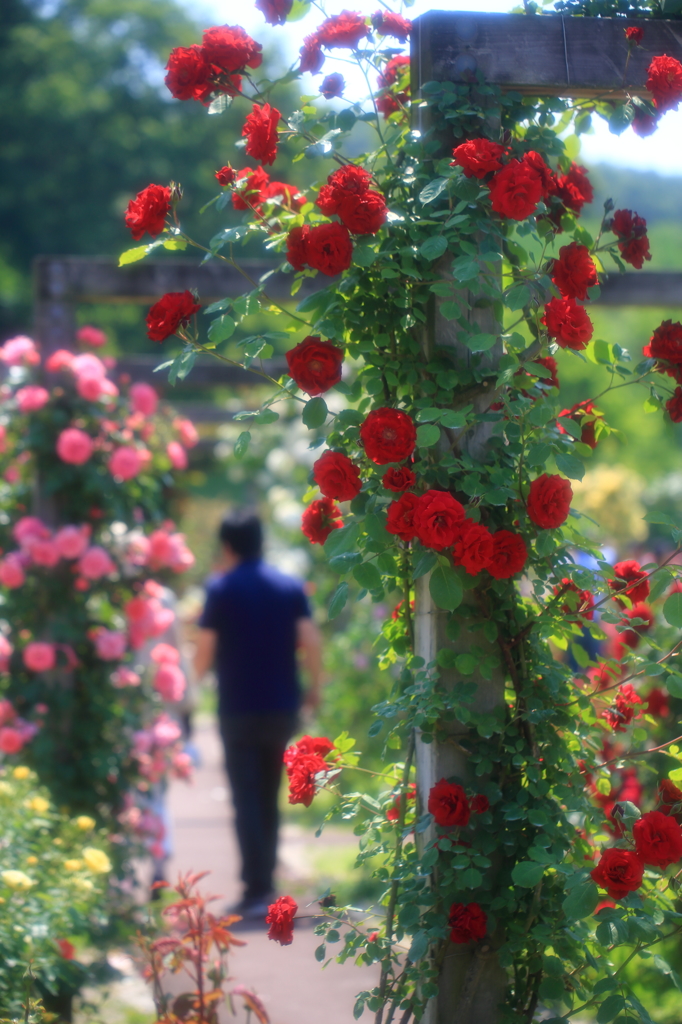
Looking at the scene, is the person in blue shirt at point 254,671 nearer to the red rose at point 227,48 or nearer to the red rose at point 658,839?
the red rose at point 227,48

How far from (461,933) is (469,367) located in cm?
108

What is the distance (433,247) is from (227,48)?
0.61m

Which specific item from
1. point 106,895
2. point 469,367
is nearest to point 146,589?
point 106,895

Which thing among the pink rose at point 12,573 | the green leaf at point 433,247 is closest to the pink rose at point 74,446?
the pink rose at point 12,573

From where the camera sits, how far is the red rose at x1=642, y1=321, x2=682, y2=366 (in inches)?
76.6

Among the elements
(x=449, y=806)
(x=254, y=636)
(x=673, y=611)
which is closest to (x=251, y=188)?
(x=673, y=611)

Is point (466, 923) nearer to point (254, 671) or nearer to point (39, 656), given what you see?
point (39, 656)

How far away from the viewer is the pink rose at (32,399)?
4.26 meters

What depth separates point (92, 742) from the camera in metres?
4.24

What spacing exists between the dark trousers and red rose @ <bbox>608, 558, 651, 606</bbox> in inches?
116

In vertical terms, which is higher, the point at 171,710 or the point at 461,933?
the point at 171,710

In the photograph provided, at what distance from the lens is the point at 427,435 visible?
1.80 metres

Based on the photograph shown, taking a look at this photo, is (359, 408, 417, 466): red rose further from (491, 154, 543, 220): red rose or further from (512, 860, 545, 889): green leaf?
(512, 860, 545, 889): green leaf

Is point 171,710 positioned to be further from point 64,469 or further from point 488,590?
point 488,590
